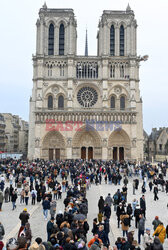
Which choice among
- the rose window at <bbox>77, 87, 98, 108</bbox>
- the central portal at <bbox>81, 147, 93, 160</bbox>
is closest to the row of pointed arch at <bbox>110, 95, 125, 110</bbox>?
the rose window at <bbox>77, 87, 98, 108</bbox>

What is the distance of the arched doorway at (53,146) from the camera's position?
150ft

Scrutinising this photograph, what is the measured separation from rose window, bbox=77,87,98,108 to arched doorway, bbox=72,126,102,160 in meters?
5.12

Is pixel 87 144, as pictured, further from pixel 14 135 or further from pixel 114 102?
pixel 14 135

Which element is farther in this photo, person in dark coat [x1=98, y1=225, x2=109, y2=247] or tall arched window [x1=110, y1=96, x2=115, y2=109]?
tall arched window [x1=110, y1=96, x2=115, y2=109]

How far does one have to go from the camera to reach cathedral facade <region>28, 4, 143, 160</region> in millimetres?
45125

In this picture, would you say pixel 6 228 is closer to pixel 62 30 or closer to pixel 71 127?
pixel 71 127

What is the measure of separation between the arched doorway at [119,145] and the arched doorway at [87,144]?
92.5 inches

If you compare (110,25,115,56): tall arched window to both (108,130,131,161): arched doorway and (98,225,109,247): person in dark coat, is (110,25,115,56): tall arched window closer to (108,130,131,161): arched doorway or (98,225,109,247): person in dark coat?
(108,130,131,161): arched doorway

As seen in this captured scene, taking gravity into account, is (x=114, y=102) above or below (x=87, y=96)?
below

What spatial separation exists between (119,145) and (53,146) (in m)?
12.1

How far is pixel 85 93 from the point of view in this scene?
4759cm

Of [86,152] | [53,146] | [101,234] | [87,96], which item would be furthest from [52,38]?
[101,234]

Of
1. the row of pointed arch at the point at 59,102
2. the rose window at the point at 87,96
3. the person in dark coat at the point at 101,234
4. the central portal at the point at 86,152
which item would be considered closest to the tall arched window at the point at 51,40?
the row of pointed arch at the point at 59,102

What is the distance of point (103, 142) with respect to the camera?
44.7 metres
